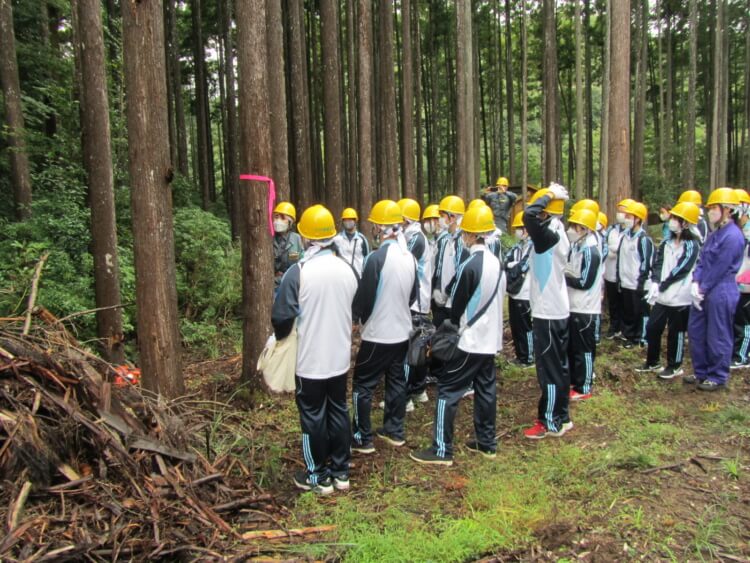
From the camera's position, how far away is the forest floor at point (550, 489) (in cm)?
348

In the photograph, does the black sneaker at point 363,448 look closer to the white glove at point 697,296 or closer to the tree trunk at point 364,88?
the white glove at point 697,296

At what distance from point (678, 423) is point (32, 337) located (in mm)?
6162

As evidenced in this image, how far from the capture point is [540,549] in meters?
3.45

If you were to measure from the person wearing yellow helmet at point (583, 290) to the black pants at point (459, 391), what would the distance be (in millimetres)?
1806

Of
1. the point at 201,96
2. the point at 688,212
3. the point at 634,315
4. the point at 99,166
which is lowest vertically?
the point at 634,315

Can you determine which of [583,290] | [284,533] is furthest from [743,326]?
[284,533]

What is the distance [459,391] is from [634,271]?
198 inches

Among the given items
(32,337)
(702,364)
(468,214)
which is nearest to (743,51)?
(702,364)

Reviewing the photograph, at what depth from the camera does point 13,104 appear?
1115 cm

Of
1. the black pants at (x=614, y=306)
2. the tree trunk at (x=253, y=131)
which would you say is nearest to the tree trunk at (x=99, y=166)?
the tree trunk at (x=253, y=131)

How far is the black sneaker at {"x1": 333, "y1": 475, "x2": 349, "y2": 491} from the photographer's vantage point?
4570 millimetres

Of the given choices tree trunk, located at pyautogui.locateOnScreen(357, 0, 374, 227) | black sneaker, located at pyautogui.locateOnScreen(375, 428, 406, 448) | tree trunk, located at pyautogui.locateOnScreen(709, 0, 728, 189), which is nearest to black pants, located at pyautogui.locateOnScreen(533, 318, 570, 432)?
black sneaker, located at pyautogui.locateOnScreen(375, 428, 406, 448)

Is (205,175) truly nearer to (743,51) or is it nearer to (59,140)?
(59,140)

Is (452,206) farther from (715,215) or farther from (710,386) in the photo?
(710,386)
